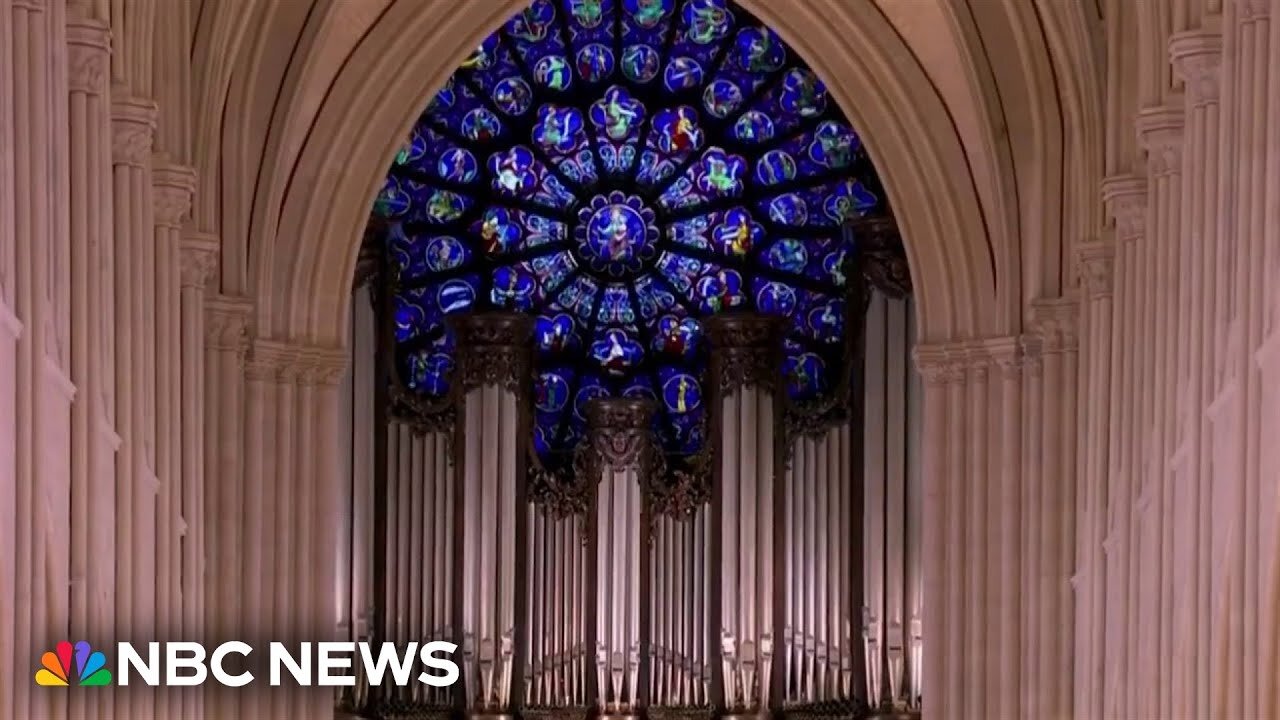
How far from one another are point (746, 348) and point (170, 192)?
7744 mm

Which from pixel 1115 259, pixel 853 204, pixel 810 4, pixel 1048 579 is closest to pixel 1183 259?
pixel 1115 259

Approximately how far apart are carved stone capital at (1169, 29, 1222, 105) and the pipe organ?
921 cm

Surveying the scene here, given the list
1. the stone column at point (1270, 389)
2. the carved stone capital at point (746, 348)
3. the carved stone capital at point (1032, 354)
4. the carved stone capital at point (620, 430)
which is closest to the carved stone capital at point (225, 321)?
the carved stone capital at point (620, 430)

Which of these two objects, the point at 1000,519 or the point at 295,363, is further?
the point at 295,363

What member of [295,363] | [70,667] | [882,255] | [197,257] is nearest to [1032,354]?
[882,255]

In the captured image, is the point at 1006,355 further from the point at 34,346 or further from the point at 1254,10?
the point at 34,346

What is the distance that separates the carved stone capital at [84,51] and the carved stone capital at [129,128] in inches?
44.6

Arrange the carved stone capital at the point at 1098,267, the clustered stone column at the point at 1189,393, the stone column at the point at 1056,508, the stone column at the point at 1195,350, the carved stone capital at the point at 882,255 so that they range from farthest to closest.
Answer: the carved stone capital at the point at 882,255, the stone column at the point at 1056,508, the carved stone capital at the point at 1098,267, the stone column at the point at 1195,350, the clustered stone column at the point at 1189,393

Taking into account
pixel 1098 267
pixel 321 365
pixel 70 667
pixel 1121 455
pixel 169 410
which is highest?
pixel 1098 267

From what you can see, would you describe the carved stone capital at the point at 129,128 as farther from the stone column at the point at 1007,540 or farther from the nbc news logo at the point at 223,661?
the stone column at the point at 1007,540

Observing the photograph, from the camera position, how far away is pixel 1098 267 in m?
21.3

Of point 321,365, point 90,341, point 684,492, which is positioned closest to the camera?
point 90,341

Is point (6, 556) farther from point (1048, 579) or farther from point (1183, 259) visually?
point (1048, 579)

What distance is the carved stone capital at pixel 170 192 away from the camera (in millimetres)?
20578
